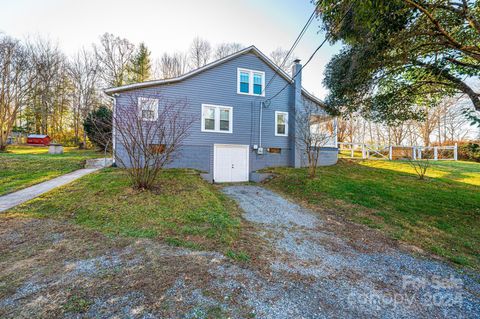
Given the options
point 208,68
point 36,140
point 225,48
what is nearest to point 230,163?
point 208,68

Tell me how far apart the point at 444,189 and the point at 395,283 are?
7.88 meters

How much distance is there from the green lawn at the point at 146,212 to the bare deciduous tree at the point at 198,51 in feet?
73.2

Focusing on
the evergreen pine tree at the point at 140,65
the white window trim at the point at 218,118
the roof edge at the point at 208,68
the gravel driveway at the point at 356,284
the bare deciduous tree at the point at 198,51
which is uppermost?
the bare deciduous tree at the point at 198,51

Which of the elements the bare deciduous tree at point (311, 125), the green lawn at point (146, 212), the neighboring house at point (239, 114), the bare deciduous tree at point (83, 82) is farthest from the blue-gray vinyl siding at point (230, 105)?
the bare deciduous tree at point (83, 82)

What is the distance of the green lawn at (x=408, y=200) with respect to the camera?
465cm

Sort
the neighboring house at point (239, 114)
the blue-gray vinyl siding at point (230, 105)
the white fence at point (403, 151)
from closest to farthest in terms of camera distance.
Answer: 1. the blue-gray vinyl siding at point (230, 105)
2. the neighboring house at point (239, 114)
3. the white fence at point (403, 151)

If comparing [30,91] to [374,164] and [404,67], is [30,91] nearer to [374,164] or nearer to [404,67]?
[404,67]

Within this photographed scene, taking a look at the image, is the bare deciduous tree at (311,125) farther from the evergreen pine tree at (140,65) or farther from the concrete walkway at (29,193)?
the evergreen pine tree at (140,65)

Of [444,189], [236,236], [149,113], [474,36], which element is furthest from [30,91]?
[444,189]

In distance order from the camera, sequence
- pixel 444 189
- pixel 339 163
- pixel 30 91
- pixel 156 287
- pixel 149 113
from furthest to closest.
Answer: pixel 30 91 < pixel 339 163 < pixel 444 189 < pixel 149 113 < pixel 156 287

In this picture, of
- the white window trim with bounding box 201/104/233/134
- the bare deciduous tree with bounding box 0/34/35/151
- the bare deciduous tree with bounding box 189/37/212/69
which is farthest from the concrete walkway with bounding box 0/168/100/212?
the bare deciduous tree with bounding box 189/37/212/69

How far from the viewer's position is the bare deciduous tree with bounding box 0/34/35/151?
54.4 ft

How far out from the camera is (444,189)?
8.17m

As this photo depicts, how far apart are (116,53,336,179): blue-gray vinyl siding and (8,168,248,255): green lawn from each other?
12.3 feet
